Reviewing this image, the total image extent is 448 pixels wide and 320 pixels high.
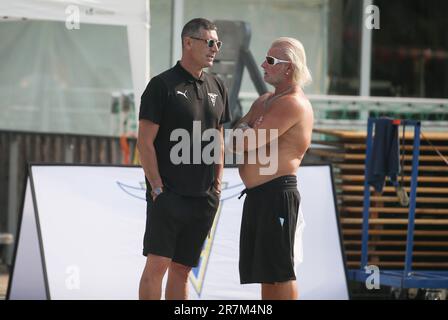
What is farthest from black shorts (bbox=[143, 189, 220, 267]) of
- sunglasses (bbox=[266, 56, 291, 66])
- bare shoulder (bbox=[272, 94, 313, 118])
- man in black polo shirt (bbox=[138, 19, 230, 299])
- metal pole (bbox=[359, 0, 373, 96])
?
metal pole (bbox=[359, 0, 373, 96])

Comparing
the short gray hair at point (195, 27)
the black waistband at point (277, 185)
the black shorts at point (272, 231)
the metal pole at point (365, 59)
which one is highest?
the metal pole at point (365, 59)

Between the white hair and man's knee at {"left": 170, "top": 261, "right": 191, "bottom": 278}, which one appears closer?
the white hair

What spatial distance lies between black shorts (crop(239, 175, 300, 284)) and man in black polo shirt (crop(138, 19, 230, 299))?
0.31 meters

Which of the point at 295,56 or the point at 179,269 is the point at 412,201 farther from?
the point at 179,269

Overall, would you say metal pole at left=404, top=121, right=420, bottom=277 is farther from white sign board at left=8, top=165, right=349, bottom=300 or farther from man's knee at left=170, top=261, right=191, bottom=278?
man's knee at left=170, top=261, right=191, bottom=278

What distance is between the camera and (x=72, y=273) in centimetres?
742

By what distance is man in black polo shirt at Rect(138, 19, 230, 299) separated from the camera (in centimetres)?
628

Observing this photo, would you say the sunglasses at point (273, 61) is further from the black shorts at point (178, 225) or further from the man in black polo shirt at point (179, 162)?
the black shorts at point (178, 225)

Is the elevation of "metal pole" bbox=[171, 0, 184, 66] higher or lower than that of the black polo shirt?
higher

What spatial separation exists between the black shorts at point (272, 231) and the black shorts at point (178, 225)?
0.30m

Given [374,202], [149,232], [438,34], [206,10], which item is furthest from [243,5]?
[149,232]

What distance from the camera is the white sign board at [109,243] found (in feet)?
24.1

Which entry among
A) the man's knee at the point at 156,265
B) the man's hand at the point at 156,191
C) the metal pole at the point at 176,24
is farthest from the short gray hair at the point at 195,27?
the metal pole at the point at 176,24

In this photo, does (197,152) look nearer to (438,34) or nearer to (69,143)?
(69,143)
